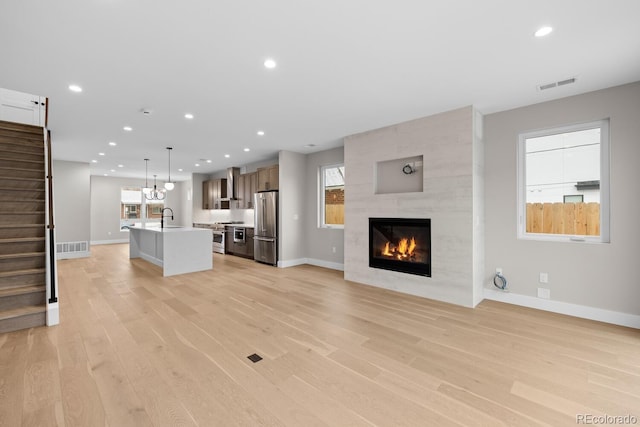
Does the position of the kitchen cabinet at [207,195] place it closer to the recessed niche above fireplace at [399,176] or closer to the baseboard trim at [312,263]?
the baseboard trim at [312,263]

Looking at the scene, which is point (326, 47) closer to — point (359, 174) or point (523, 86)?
point (523, 86)

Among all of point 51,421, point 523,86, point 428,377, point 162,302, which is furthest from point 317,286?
point 523,86

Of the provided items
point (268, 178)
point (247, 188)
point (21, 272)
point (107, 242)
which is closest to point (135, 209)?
point (107, 242)

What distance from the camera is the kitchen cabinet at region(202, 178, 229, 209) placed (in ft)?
29.9

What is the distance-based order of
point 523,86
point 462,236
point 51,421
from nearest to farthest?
1. point 51,421
2. point 523,86
3. point 462,236

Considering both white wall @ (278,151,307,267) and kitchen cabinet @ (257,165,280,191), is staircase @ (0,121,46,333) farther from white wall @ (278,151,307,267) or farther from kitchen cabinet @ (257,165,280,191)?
kitchen cabinet @ (257,165,280,191)

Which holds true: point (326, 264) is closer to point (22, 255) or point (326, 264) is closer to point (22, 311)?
point (22, 311)

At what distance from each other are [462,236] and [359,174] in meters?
2.02

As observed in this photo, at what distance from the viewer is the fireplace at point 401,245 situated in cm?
418

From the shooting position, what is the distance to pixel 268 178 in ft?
22.6

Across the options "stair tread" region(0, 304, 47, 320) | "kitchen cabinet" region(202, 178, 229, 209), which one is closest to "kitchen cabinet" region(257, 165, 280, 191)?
"kitchen cabinet" region(202, 178, 229, 209)

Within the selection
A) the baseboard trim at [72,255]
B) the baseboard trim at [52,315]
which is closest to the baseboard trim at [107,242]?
the baseboard trim at [72,255]

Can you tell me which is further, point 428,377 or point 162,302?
point 162,302

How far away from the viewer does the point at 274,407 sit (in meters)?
1.80
